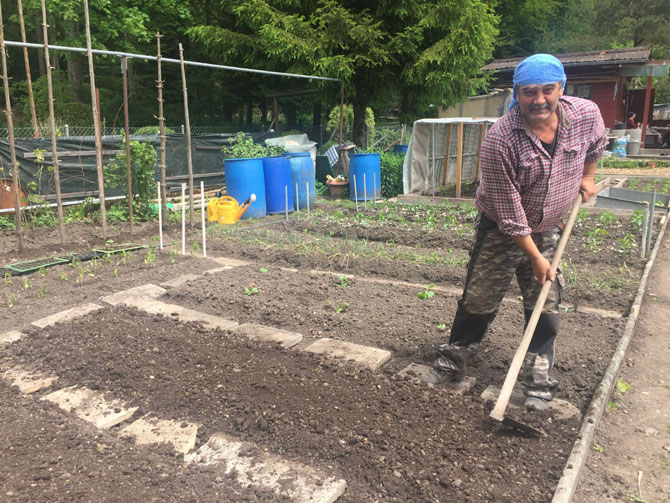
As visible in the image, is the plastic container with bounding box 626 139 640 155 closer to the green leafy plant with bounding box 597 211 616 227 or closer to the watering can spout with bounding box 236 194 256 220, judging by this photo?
the green leafy plant with bounding box 597 211 616 227

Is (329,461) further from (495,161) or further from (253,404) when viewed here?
(495,161)

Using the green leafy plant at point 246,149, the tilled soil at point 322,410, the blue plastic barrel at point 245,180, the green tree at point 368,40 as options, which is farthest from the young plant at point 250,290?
the green tree at point 368,40

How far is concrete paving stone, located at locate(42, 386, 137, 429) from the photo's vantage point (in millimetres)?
2707

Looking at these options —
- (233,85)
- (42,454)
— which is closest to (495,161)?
(42,454)

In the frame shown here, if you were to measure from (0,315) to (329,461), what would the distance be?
3406 millimetres

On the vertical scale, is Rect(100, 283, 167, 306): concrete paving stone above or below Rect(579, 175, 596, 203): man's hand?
below

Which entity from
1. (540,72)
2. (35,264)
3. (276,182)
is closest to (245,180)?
(276,182)

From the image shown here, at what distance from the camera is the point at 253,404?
275 centimetres

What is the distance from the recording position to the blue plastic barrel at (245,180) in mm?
8852

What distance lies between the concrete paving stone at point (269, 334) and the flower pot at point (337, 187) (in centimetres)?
792

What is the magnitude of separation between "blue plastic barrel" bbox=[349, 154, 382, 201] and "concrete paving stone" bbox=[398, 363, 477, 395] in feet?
25.6

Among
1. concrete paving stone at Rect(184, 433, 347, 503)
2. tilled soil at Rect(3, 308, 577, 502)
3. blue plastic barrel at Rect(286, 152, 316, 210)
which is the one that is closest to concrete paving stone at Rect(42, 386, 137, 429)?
tilled soil at Rect(3, 308, 577, 502)

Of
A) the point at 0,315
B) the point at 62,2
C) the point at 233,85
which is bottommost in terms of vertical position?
the point at 0,315

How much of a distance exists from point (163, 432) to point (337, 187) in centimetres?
938
